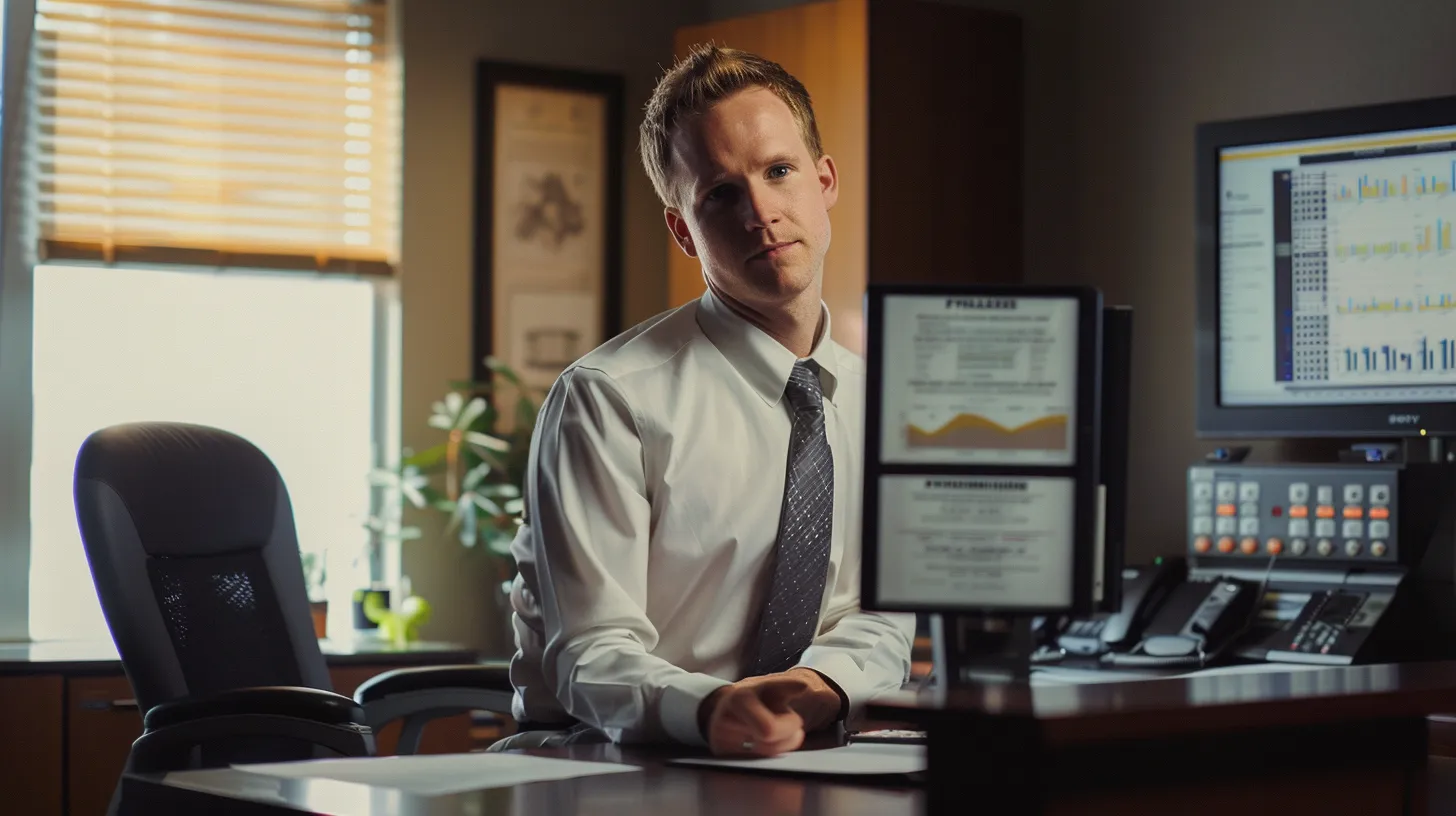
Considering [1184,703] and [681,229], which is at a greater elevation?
[681,229]

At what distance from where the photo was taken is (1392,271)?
8.29 feet

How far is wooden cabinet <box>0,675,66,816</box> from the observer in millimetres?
3197

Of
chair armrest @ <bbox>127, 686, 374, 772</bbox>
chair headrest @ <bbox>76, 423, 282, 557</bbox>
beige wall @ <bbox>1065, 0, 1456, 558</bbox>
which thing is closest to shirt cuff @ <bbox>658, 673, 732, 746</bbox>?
chair armrest @ <bbox>127, 686, 374, 772</bbox>

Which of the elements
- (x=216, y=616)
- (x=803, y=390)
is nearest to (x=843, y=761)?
(x=803, y=390)

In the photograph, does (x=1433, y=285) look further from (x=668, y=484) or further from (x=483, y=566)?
(x=483, y=566)

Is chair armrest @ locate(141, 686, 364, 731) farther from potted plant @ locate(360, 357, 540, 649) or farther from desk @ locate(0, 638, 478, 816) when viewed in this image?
potted plant @ locate(360, 357, 540, 649)

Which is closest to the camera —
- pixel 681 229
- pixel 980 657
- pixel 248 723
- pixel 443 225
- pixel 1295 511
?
pixel 980 657

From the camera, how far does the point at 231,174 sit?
4.01 metres

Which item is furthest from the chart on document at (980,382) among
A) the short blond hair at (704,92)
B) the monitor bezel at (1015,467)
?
the short blond hair at (704,92)

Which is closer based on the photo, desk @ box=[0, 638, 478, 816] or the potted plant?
desk @ box=[0, 638, 478, 816]

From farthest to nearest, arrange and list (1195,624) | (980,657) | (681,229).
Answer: (1195,624) → (681,229) → (980,657)

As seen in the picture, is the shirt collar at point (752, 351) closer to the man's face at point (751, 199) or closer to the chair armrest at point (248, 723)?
the man's face at point (751, 199)

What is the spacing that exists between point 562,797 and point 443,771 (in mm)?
180

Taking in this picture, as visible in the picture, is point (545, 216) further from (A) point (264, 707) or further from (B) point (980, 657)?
(B) point (980, 657)
